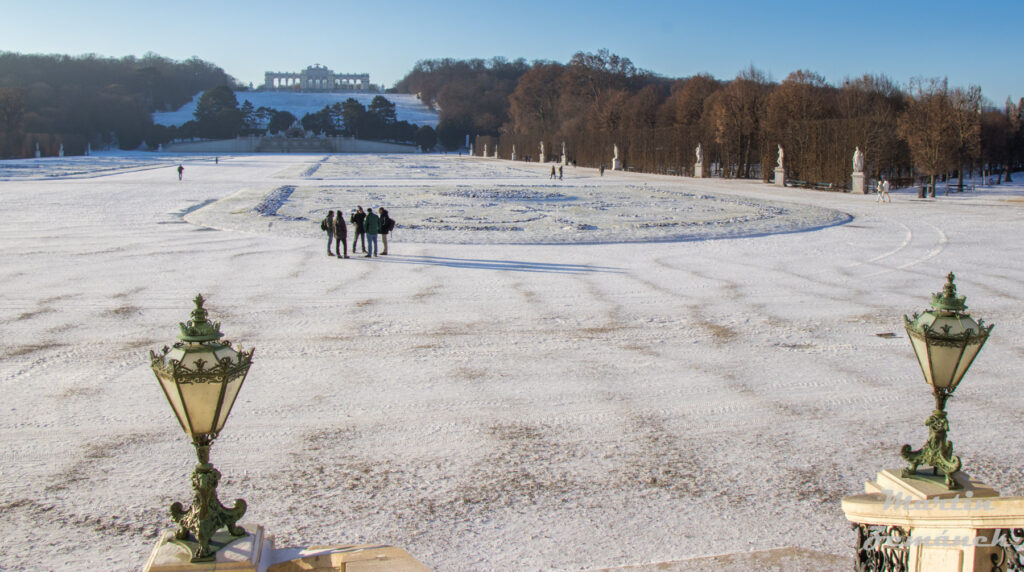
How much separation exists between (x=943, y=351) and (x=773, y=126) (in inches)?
1896

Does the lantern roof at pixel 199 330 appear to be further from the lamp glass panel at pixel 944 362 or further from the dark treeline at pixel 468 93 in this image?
the dark treeline at pixel 468 93

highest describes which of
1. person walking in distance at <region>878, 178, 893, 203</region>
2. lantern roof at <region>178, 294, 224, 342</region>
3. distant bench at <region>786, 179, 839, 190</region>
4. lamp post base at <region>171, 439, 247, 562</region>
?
distant bench at <region>786, 179, 839, 190</region>

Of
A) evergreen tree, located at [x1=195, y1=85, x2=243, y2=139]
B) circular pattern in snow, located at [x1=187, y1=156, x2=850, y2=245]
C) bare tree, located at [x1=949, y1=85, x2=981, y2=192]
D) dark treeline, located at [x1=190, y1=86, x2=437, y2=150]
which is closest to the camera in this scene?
circular pattern in snow, located at [x1=187, y1=156, x2=850, y2=245]

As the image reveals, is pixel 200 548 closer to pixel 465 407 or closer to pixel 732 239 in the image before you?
pixel 465 407

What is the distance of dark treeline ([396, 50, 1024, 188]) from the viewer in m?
39.2

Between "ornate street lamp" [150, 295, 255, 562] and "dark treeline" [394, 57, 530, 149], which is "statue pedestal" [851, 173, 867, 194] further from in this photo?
"dark treeline" [394, 57, 530, 149]

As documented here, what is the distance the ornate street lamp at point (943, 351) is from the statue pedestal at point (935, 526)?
0.18 m

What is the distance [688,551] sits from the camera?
493cm

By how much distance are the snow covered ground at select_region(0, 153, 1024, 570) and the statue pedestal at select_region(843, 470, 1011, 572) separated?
58.1 inches

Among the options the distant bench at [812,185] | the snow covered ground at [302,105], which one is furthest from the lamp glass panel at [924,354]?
the snow covered ground at [302,105]

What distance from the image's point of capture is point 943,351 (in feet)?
12.7

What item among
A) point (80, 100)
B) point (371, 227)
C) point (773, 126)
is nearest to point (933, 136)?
point (773, 126)

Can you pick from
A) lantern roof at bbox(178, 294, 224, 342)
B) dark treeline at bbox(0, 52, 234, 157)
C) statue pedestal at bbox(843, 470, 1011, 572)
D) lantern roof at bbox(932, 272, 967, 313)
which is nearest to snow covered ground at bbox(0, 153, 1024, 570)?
statue pedestal at bbox(843, 470, 1011, 572)

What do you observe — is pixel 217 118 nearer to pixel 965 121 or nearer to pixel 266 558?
pixel 965 121
